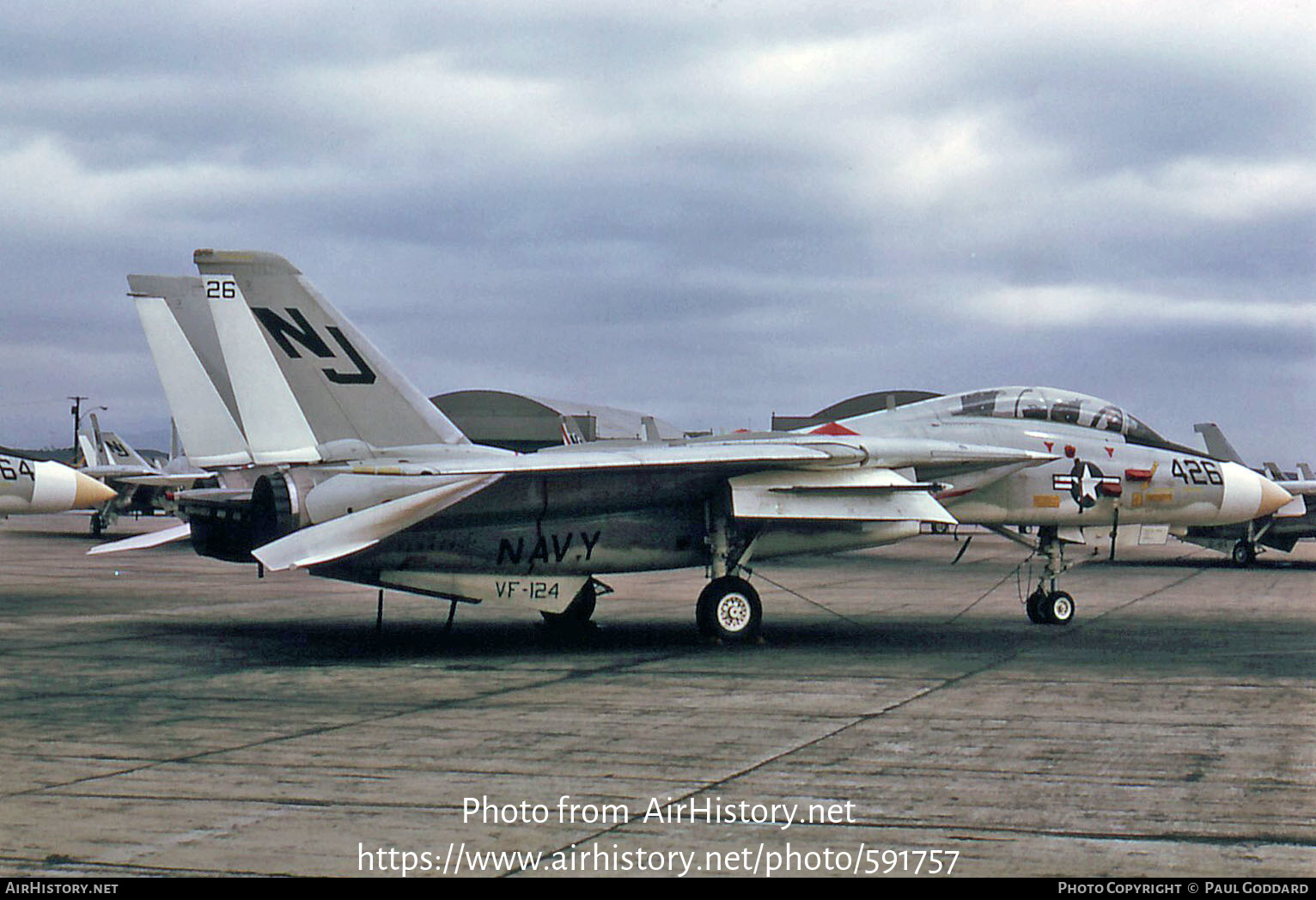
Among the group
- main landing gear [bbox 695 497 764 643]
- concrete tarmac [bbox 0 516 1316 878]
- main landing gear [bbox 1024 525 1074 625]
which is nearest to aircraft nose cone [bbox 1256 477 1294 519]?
concrete tarmac [bbox 0 516 1316 878]

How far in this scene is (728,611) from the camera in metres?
13.5

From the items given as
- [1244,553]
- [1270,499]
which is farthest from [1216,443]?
[1270,499]

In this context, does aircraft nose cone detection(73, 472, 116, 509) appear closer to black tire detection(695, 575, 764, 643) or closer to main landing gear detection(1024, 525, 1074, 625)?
black tire detection(695, 575, 764, 643)

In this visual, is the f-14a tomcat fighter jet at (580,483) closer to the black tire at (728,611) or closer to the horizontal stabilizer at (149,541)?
the black tire at (728,611)

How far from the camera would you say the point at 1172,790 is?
6.57 meters

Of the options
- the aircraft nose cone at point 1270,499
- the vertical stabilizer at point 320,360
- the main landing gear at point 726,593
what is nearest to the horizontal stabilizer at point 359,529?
the vertical stabilizer at point 320,360

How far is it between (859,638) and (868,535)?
120 cm

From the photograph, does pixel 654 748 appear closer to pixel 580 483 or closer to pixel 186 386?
pixel 580 483

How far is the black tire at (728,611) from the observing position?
13445mm

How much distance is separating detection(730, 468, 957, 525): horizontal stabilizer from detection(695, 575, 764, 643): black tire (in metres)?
0.95

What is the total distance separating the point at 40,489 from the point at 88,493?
2.15 ft

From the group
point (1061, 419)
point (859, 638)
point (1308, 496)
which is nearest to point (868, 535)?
point (859, 638)

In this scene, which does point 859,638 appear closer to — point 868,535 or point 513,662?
point 868,535

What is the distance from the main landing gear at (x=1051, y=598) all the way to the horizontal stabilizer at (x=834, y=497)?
2695 mm
